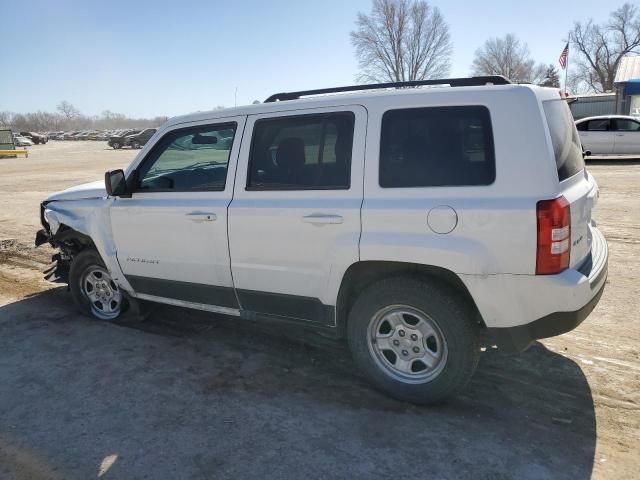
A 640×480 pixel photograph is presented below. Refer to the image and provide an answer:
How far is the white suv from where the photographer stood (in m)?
2.88

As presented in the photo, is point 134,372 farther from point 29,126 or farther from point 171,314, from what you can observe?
point 29,126

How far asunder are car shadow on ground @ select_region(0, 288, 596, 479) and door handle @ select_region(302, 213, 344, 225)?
1.22m

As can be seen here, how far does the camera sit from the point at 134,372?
396 centimetres

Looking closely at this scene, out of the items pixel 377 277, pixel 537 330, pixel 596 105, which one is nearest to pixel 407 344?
pixel 377 277

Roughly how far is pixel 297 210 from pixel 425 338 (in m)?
1.21

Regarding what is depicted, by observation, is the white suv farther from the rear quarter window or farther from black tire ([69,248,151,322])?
black tire ([69,248,151,322])

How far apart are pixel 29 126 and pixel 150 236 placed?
448ft

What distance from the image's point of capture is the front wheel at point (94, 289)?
494 centimetres

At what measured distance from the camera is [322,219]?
335 centimetres

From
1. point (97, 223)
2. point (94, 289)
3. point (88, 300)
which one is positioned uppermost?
point (97, 223)

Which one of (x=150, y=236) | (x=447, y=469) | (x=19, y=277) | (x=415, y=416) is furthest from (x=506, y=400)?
(x=19, y=277)

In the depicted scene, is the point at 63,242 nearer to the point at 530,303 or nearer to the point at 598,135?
the point at 530,303

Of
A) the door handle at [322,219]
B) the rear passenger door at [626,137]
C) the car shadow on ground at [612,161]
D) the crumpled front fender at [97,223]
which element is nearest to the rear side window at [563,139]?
the door handle at [322,219]

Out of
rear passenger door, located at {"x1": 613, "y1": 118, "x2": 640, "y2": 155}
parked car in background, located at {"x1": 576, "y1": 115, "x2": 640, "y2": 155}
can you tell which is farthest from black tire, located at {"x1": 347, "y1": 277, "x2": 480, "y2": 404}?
rear passenger door, located at {"x1": 613, "y1": 118, "x2": 640, "y2": 155}
